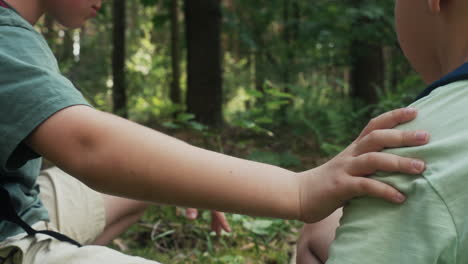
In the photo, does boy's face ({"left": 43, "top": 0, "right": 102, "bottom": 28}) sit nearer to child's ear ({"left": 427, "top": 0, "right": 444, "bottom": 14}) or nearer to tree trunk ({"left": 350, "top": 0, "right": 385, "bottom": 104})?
child's ear ({"left": 427, "top": 0, "right": 444, "bottom": 14})

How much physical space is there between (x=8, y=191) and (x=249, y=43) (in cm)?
483

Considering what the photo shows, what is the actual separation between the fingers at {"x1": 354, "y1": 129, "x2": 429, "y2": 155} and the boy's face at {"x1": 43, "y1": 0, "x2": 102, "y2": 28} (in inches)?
31.2

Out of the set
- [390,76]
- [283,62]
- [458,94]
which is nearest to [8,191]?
[458,94]

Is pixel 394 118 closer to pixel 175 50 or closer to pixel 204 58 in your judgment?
pixel 204 58

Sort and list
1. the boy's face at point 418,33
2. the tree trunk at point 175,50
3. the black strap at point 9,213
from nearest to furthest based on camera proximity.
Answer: the boy's face at point 418,33 < the black strap at point 9,213 < the tree trunk at point 175,50

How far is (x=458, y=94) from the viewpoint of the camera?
83 cm

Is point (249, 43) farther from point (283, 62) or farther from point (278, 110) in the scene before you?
point (278, 110)

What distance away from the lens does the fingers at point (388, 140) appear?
30.8 inches

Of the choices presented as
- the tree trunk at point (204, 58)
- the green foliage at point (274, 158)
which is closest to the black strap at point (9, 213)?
the green foliage at point (274, 158)

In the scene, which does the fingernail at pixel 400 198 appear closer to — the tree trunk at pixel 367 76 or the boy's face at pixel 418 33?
the boy's face at pixel 418 33

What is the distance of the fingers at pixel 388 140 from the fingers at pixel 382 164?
0.10 feet

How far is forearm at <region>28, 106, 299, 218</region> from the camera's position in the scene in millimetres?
827

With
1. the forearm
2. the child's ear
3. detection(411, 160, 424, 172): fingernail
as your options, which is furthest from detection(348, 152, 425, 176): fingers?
the child's ear

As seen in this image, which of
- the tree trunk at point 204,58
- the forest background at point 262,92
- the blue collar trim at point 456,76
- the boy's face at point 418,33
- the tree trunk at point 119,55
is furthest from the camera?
the tree trunk at point 119,55
